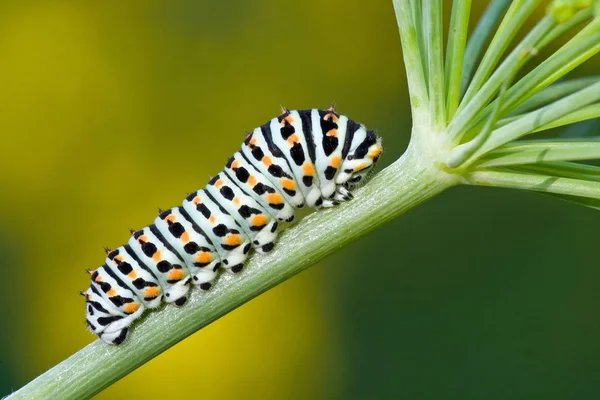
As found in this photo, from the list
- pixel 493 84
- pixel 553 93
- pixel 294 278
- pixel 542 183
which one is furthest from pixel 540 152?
pixel 294 278

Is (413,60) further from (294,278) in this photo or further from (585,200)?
(294,278)

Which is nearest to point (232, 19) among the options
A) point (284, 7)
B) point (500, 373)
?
point (284, 7)

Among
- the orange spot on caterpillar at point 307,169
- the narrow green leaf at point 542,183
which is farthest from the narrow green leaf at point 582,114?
the orange spot on caterpillar at point 307,169

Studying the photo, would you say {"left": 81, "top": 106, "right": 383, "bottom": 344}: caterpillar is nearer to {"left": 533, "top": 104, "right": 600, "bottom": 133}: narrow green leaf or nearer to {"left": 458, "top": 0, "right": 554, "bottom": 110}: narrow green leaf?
{"left": 458, "top": 0, "right": 554, "bottom": 110}: narrow green leaf

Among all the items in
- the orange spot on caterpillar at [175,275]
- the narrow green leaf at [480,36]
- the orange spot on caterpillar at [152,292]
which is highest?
the narrow green leaf at [480,36]

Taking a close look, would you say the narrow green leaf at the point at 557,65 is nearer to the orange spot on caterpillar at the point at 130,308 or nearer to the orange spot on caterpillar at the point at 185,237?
the orange spot on caterpillar at the point at 185,237

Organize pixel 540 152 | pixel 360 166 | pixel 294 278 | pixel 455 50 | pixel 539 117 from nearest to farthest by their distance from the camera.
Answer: pixel 539 117, pixel 540 152, pixel 455 50, pixel 360 166, pixel 294 278
